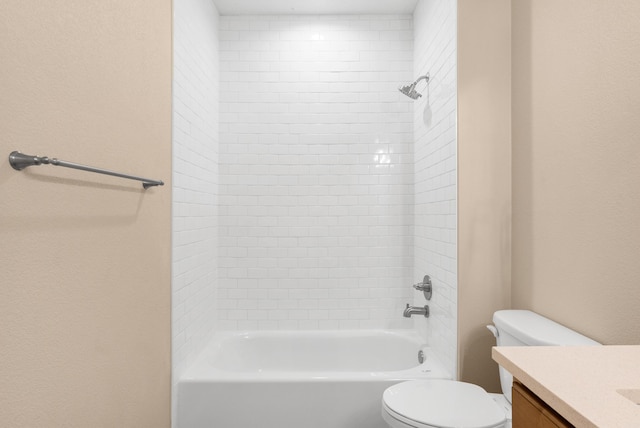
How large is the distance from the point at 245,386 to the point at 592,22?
2117 millimetres

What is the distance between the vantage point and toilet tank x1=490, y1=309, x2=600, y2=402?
1.38 meters

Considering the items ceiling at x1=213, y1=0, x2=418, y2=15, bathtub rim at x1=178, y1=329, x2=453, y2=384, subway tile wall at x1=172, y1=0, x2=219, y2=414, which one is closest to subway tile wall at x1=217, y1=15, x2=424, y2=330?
ceiling at x1=213, y1=0, x2=418, y2=15

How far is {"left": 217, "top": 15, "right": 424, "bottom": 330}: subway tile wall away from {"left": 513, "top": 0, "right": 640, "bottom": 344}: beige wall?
1004 mm

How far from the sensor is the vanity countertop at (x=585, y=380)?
60 centimetres

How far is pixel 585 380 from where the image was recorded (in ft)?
2.38

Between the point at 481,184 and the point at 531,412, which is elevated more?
the point at 481,184

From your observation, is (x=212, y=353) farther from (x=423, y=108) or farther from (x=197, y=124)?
(x=423, y=108)

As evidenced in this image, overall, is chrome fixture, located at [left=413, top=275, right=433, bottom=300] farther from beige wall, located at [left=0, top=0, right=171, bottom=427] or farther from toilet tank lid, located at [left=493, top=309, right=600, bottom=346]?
beige wall, located at [left=0, top=0, right=171, bottom=427]

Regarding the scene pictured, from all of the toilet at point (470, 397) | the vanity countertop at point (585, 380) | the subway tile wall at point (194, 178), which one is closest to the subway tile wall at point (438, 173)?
the toilet at point (470, 397)

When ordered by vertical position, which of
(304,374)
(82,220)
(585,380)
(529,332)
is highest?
(82,220)

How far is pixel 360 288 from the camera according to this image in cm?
282

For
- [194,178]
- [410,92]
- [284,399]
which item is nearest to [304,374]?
[284,399]

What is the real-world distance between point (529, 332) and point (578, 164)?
2.15ft

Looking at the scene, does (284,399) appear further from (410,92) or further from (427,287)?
(410,92)
